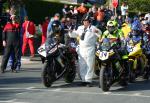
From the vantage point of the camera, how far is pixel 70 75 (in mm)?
15562

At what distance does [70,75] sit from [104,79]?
1842mm

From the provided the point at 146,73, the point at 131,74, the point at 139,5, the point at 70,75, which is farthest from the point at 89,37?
the point at 139,5

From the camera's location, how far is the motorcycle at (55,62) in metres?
14.5

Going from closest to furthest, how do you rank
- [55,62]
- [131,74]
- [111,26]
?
[55,62], [111,26], [131,74]

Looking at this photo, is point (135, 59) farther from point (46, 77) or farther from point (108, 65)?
point (46, 77)

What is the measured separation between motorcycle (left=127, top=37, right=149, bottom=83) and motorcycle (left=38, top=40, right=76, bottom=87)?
172 cm

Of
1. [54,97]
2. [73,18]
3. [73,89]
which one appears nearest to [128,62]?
[73,89]

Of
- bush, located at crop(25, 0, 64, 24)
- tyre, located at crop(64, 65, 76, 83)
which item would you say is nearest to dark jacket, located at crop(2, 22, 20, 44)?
tyre, located at crop(64, 65, 76, 83)

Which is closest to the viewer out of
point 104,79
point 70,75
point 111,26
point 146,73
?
point 104,79

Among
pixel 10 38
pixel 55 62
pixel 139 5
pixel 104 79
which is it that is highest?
pixel 139 5

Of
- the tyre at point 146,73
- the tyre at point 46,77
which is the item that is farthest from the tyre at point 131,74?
the tyre at point 46,77

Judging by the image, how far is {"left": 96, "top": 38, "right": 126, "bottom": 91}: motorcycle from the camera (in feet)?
45.9

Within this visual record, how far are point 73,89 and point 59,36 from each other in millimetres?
1459

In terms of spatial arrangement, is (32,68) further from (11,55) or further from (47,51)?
(47,51)
